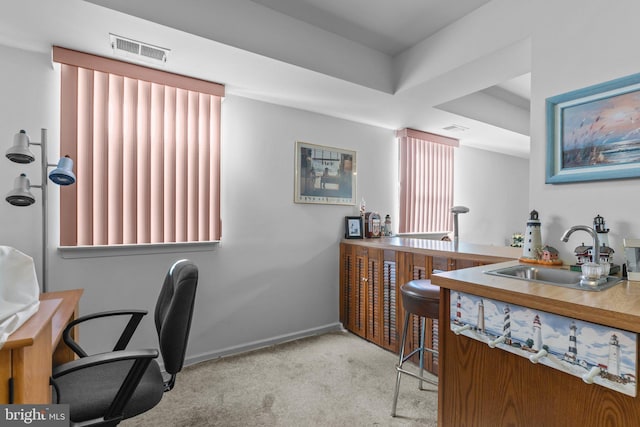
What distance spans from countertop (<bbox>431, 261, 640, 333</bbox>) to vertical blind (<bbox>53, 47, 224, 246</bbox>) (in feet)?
6.44

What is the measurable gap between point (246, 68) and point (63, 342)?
2.00 m

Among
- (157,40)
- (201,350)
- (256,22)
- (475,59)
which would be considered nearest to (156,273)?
(201,350)

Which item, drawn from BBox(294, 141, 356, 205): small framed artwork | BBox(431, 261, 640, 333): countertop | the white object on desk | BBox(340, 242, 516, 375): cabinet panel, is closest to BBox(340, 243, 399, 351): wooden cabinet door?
BBox(340, 242, 516, 375): cabinet panel

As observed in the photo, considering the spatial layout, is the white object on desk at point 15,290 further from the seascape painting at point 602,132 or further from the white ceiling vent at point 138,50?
the seascape painting at point 602,132

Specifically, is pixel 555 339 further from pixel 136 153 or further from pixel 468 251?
pixel 136 153

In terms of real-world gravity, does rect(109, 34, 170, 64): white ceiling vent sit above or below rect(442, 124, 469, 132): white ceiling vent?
above

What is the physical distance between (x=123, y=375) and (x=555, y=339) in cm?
172

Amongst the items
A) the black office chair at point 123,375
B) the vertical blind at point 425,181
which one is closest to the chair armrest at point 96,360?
the black office chair at point 123,375

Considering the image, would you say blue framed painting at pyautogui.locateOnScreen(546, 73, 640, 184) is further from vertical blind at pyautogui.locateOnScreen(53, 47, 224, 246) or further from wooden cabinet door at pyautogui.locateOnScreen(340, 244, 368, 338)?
vertical blind at pyautogui.locateOnScreen(53, 47, 224, 246)

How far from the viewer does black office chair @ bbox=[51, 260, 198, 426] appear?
110 centimetres

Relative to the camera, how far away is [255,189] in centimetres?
278

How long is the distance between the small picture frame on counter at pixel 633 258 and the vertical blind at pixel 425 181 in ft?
8.10

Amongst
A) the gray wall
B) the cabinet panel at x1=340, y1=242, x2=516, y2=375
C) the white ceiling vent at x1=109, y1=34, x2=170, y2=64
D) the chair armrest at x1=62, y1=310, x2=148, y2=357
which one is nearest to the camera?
the chair armrest at x1=62, y1=310, x2=148, y2=357

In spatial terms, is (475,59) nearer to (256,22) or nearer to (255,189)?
(256,22)
